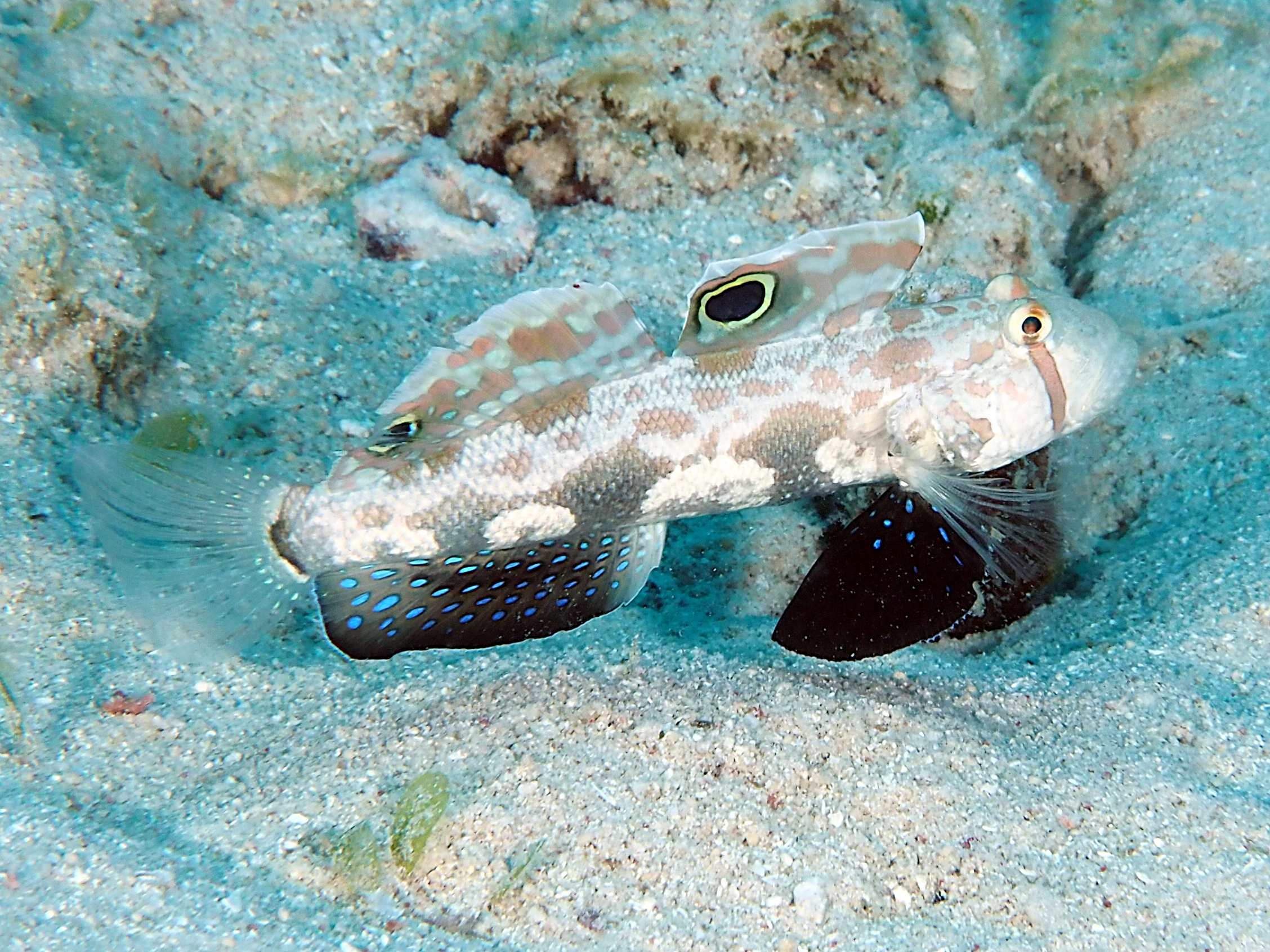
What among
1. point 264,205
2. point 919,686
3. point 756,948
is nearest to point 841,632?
point 919,686

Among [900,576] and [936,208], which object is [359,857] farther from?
[936,208]

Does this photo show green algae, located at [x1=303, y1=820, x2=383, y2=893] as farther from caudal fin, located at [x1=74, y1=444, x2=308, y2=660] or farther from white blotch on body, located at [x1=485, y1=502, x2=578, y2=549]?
white blotch on body, located at [x1=485, y1=502, x2=578, y2=549]

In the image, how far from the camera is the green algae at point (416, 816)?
8.17 feet

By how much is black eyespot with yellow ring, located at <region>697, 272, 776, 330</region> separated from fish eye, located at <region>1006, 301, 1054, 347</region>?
854 mm

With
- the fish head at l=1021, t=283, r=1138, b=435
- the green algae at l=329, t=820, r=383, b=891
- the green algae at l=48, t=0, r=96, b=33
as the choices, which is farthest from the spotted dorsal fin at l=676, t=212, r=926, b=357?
the green algae at l=48, t=0, r=96, b=33

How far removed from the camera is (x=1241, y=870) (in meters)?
2.47

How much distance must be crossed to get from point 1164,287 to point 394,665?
15.1 feet

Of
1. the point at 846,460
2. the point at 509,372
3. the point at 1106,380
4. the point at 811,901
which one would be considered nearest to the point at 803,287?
the point at 846,460

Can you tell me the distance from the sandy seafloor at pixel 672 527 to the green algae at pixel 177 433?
174 mm

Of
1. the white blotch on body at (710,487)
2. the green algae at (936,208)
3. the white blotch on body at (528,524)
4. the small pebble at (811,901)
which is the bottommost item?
the small pebble at (811,901)

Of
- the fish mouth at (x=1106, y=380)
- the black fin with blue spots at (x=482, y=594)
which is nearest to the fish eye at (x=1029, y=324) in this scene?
the fish mouth at (x=1106, y=380)

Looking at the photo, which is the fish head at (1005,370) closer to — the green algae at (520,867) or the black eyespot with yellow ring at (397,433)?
the black eyespot with yellow ring at (397,433)

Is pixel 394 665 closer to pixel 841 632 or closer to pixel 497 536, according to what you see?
pixel 497 536

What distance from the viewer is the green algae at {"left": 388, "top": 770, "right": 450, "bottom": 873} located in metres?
2.49
